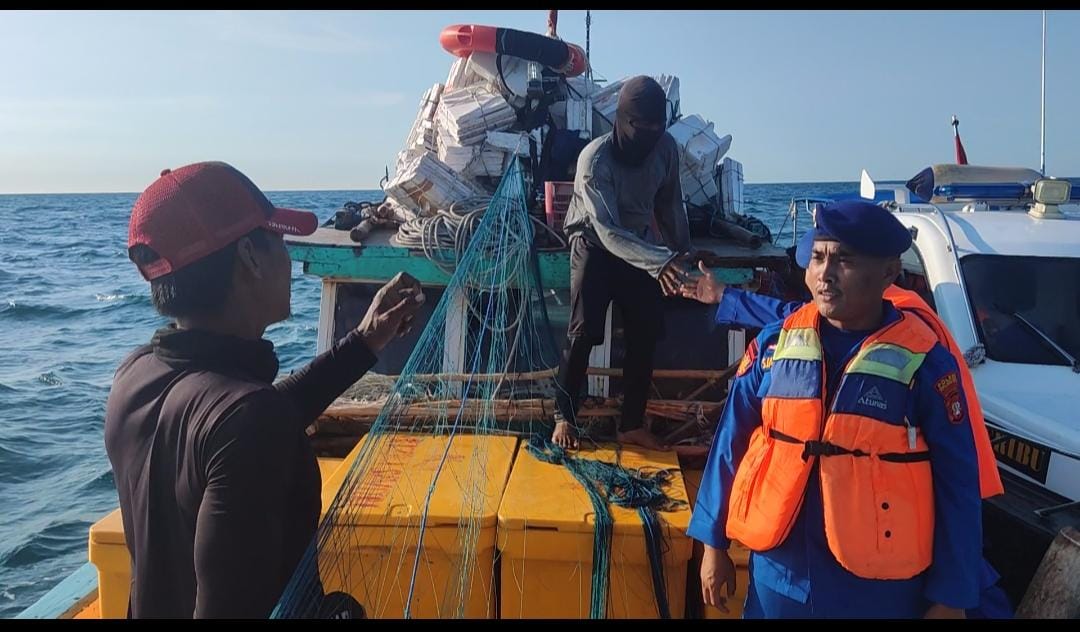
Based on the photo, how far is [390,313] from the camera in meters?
2.25

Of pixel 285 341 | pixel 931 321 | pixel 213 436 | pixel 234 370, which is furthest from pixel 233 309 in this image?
pixel 285 341

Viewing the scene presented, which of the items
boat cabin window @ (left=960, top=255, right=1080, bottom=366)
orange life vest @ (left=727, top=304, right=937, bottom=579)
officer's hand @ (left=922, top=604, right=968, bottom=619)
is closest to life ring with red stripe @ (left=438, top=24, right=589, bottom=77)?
boat cabin window @ (left=960, top=255, right=1080, bottom=366)

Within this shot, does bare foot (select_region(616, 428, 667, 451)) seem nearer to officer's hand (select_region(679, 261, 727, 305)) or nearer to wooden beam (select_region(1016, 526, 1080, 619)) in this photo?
officer's hand (select_region(679, 261, 727, 305))

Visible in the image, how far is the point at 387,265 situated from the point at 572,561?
209 centimetres

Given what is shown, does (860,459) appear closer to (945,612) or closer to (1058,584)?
(945,612)

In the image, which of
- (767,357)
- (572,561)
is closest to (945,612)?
(767,357)

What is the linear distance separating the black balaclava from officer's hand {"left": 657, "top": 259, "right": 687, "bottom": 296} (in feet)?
2.55

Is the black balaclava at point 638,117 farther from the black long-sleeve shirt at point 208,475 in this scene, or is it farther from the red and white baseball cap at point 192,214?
the black long-sleeve shirt at point 208,475

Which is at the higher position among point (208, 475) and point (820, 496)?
point (208, 475)

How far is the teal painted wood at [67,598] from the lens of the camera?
3469 millimetres

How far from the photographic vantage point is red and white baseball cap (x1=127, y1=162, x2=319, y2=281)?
152 cm

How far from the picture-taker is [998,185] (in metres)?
5.59

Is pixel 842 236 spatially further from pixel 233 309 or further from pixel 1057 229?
pixel 1057 229

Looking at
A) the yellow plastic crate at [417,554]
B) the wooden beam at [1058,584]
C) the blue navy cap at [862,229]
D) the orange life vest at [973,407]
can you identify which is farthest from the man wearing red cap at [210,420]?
the wooden beam at [1058,584]
